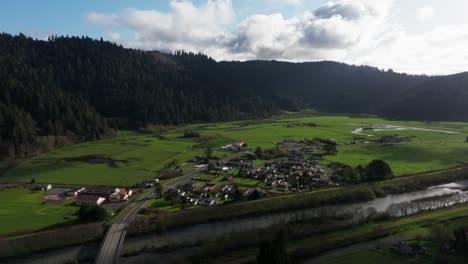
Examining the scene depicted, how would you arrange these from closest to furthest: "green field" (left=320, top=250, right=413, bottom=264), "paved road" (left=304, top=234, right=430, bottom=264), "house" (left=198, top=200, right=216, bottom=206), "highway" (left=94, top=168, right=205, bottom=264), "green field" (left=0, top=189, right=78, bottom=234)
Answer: "green field" (left=320, top=250, right=413, bottom=264)
"paved road" (left=304, top=234, right=430, bottom=264)
"highway" (left=94, top=168, right=205, bottom=264)
"green field" (left=0, top=189, right=78, bottom=234)
"house" (left=198, top=200, right=216, bottom=206)

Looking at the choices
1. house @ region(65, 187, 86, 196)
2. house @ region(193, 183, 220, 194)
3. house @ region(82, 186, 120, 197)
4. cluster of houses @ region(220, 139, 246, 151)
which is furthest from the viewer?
cluster of houses @ region(220, 139, 246, 151)

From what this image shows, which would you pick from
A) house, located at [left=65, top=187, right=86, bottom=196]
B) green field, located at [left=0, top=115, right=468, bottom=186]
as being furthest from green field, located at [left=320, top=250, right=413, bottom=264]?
house, located at [left=65, top=187, right=86, bottom=196]

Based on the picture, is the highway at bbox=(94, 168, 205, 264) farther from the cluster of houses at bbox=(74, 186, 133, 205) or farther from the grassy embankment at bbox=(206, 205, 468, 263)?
the grassy embankment at bbox=(206, 205, 468, 263)

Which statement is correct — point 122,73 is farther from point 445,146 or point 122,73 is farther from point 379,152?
point 445,146

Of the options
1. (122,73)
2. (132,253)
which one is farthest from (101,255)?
(122,73)

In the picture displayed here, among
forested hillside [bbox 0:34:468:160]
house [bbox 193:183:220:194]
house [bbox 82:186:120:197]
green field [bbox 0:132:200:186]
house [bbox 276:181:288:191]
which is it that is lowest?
house [bbox 276:181:288:191]
